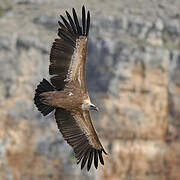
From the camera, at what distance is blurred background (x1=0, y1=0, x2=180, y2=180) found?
2141 cm

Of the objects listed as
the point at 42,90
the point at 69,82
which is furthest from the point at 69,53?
the point at 42,90

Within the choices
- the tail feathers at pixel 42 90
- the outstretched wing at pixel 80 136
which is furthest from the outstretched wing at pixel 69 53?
the outstretched wing at pixel 80 136

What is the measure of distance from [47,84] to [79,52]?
772 millimetres

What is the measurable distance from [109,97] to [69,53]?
37.8ft

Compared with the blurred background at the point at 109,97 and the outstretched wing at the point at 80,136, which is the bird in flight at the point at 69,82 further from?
the blurred background at the point at 109,97

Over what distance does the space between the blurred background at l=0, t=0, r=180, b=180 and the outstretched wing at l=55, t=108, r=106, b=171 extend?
9909mm

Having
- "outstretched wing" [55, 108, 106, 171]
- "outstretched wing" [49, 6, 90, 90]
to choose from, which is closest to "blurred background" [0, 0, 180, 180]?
"outstretched wing" [55, 108, 106, 171]

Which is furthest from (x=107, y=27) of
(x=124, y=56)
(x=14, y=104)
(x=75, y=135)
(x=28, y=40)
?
(x=75, y=135)

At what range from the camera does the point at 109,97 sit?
872 inches

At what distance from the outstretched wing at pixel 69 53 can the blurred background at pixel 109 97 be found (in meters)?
10.5

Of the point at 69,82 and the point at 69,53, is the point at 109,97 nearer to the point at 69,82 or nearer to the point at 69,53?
the point at 69,82

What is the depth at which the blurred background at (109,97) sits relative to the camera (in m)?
21.4

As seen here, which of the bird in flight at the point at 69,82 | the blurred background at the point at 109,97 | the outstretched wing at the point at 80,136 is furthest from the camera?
the blurred background at the point at 109,97

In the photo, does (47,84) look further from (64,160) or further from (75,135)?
(64,160)
